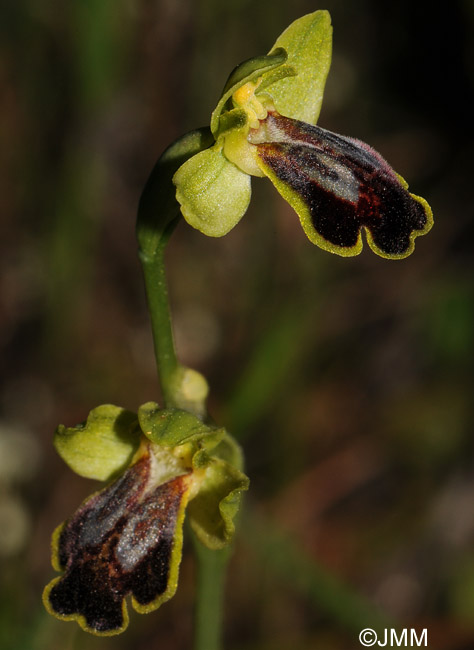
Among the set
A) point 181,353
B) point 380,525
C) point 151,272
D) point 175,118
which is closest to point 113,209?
point 175,118

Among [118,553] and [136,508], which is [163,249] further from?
[118,553]

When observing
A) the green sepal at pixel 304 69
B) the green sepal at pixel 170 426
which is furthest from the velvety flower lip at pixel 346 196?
the green sepal at pixel 170 426

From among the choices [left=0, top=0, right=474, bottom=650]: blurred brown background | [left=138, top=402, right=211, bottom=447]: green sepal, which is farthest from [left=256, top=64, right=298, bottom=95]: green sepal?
[left=0, top=0, right=474, bottom=650]: blurred brown background

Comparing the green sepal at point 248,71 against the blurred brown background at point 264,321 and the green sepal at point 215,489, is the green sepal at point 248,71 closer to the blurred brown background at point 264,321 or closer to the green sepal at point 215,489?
the green sepal at point 215,489

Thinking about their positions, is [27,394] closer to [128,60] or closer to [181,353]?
[181,353]

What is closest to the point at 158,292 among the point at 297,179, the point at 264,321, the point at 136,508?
the point at 297,179

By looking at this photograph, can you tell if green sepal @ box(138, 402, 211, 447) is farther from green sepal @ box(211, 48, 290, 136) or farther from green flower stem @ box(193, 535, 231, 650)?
green sepal @ box(211, 48, 290, 136)

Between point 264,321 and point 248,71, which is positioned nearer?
point 248,71
